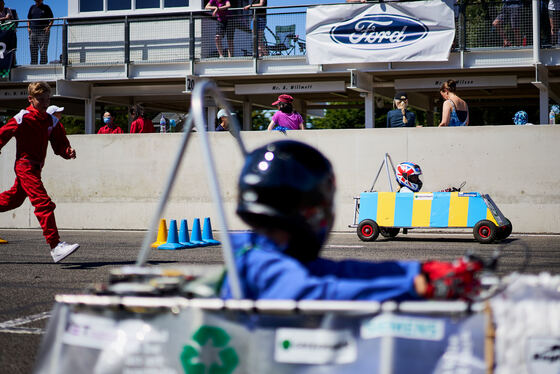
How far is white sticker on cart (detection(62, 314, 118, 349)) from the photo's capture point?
2.17 m

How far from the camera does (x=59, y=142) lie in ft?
29.6

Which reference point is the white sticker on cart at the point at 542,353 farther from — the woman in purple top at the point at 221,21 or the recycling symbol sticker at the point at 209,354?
the woman in purple top at the point at 221,21

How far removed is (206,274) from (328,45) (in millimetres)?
16115

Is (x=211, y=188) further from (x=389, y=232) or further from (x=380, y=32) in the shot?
(x=380, y=32)

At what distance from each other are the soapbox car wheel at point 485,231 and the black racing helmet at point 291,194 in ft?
32.3

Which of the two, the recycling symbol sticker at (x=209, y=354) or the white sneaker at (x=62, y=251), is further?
the white sneaker at (x=62, y=251)

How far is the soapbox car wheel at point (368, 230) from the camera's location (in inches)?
492

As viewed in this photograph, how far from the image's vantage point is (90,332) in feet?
7.19

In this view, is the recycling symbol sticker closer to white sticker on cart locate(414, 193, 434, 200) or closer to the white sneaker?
the white sneaker

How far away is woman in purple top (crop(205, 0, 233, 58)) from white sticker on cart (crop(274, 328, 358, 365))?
1743 cm

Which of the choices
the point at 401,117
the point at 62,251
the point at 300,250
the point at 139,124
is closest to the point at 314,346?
the point at 300,250

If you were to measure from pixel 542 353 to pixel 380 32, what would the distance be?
16130 millimetres

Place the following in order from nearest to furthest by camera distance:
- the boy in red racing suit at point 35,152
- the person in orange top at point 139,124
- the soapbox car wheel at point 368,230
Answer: the boy in red racing suit at point 35,152 → the soapbox car wheel at point 368,230 → the person in orange top at point 139,124

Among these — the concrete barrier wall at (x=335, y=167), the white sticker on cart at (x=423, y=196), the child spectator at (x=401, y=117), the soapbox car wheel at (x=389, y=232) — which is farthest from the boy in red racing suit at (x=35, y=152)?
the child spectator at (x=401, y=117)
